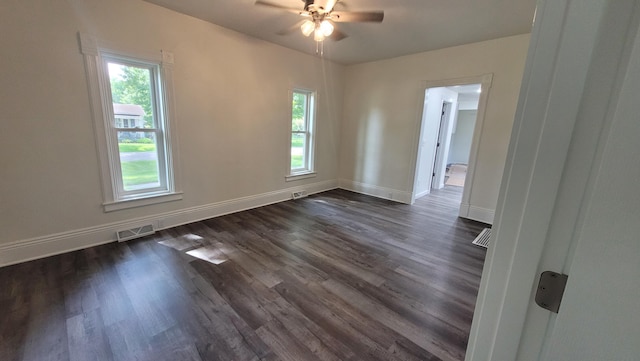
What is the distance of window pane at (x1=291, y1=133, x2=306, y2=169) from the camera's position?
4852 millimetres

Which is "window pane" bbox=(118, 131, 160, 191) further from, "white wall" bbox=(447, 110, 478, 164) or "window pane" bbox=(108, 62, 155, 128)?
"white wall" bbox=(447, 110, 478, 164)

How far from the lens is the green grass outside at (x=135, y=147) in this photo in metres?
2.90

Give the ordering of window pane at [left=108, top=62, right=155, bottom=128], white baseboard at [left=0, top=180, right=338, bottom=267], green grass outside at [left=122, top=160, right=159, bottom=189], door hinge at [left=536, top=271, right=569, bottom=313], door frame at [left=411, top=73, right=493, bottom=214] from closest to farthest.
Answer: door hinge at [left=536, top=271, right=569, bottom=313] < white baseboard at [left=0, top=180, right=338, bottom=267] < window pane at [left=108, top=62, right=155, bottom=128] < green grass outside at [left=122, top=160, right=159, bottom=189] < door frame at [left=411, top=73, right=493, bottom=214]

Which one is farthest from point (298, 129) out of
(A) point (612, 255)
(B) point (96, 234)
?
(A) point (612, 255)

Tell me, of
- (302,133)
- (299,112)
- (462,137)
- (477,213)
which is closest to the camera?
(477,213)

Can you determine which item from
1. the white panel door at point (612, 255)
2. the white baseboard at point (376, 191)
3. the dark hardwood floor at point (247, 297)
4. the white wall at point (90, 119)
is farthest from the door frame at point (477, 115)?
the white panel door at point (612, 255)

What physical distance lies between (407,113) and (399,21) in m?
1.86

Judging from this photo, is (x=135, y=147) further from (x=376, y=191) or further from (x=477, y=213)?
(x=477, y=213)

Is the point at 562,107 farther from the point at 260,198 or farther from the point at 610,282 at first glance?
the point at 260,198

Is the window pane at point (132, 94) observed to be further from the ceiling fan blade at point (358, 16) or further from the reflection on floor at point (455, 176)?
the reflection on floor at point (455, 176)

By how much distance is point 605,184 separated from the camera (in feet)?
1.42

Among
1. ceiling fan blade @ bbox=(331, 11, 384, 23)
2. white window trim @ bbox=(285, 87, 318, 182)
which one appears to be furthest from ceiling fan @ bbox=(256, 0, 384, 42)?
white window trim @ bbox=(285, 87, 318, 182)

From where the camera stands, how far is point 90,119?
2.59 meters

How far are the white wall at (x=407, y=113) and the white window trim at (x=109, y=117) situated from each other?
11.3 feet
